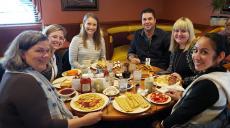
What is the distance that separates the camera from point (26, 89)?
108 centimetres

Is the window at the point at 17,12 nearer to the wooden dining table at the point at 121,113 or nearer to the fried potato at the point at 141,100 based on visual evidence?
the wooden dining table at the point at 121,113

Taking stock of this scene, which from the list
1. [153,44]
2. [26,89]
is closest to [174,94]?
[26,89]

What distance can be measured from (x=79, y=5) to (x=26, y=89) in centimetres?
322

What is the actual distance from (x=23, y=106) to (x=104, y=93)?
0.80 metres

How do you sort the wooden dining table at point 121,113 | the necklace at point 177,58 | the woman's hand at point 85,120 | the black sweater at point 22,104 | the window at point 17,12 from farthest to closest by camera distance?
the window at point 17,12 → the necklace at point 177,58 → the wooden dining table at point 121,113 → the woman's hand at point 85,120 → the black sweater at point 22,104

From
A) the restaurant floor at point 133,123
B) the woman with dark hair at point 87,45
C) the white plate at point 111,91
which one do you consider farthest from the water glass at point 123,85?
the woman with dark hair at point 87,45

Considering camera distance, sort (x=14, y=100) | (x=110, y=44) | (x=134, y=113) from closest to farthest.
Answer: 1. (x=14, y=100)
2. (x=134, y=113)
3. (x=110, y=44)

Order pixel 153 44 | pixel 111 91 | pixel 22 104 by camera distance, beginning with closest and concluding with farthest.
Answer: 1. pixel 22 104
2. pixel 111 91
3. pixel 153 44

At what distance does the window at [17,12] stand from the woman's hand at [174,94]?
9.29ft

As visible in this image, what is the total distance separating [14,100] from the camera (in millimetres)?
1058

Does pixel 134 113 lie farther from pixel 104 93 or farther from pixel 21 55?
pixel 21 55

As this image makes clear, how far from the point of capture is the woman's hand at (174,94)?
5.50 feet

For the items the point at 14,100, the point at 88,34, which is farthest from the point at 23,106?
the point at 88,34

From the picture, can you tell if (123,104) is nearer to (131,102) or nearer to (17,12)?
(131,102)
